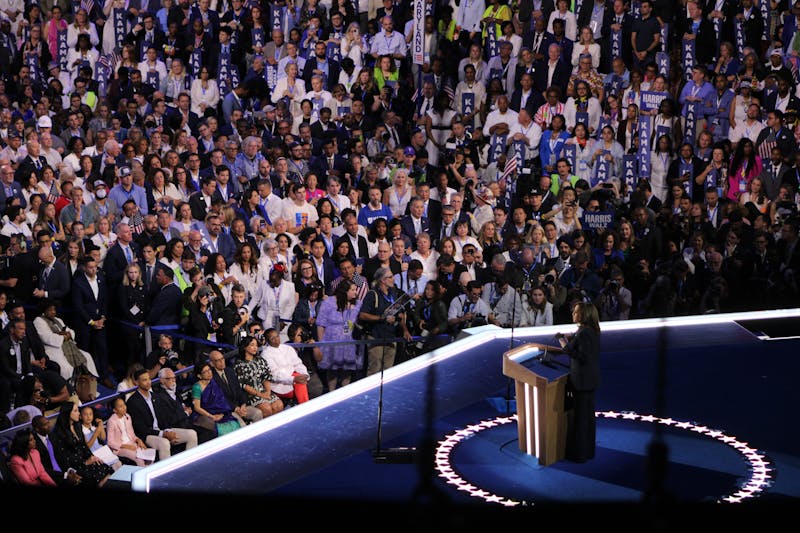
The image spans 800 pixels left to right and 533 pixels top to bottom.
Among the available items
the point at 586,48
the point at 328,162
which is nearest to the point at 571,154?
the point at 586,48

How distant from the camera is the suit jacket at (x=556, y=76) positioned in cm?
1362

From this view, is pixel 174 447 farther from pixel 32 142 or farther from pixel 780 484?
pixel 32 142

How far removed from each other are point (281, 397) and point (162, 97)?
5556mm

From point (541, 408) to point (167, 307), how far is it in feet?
13.1

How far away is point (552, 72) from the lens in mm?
13688

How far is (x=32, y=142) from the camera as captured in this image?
1186 centimetres

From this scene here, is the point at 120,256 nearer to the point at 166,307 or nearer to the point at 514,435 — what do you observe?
the point at 166,307

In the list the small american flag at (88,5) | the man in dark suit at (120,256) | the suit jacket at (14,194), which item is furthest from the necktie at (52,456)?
the small american flag at (88,5)

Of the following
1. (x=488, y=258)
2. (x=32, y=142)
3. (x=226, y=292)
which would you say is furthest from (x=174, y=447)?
(x=32, y=142)

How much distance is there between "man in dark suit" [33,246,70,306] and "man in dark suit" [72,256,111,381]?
116mm

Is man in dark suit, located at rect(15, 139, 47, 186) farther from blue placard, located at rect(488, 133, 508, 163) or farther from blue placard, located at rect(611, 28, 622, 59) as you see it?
blue placard, located at rect(611, 28, 622, 59)

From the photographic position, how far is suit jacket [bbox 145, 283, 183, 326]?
9734 millimetres

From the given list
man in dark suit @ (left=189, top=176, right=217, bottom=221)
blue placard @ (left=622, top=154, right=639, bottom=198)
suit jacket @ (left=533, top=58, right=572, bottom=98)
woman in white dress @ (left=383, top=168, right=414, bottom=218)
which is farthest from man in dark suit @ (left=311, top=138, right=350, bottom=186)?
blue placard @ (left=622, top=154, right=639, bottom=198)

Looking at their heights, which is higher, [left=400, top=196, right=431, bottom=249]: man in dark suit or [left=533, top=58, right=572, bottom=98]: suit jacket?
[left=533, top=58, right=572, bottom=98]: suit jacket
